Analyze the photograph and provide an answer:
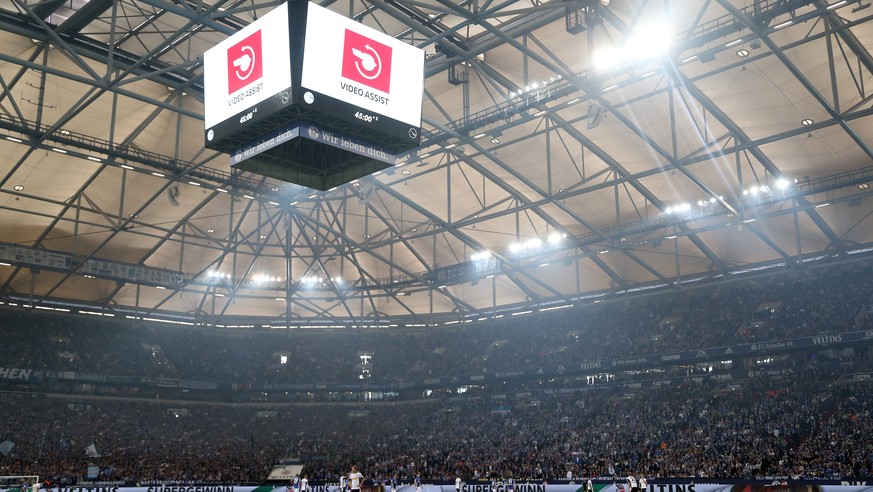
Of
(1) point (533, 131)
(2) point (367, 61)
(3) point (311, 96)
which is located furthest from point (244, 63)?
(1) point (533, 131)

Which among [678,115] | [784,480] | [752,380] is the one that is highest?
[678,115]

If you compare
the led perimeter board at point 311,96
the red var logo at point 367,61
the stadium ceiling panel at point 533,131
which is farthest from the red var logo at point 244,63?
the stadium ceiling panel at point 533,131

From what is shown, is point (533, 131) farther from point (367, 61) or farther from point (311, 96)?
point (311, 96)

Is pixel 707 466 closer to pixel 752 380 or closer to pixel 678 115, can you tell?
pixel 752 380

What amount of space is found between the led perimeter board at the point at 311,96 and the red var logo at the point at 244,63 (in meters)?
0.02

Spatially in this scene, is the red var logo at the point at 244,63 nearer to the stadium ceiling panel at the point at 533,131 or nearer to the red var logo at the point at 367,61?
the red var logo at the point at 367,61

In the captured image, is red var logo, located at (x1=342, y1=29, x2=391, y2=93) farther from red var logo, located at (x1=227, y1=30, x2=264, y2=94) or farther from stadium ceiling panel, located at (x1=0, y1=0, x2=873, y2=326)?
stadium ceiling panel, located at (x1=0, y1=0, x2=873, y2=326)

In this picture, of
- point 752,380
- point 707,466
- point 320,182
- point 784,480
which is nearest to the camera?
point 320,182

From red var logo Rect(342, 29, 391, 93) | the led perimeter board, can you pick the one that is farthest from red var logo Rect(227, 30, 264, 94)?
red var logo Rect(342, 29, 391, 93)

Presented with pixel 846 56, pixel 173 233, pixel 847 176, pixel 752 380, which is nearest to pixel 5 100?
pixel 173 233

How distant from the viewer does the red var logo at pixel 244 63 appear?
17.5 m

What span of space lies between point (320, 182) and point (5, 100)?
2463 centimetres

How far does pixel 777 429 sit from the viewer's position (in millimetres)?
40062

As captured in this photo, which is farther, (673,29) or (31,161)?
(31,161)
